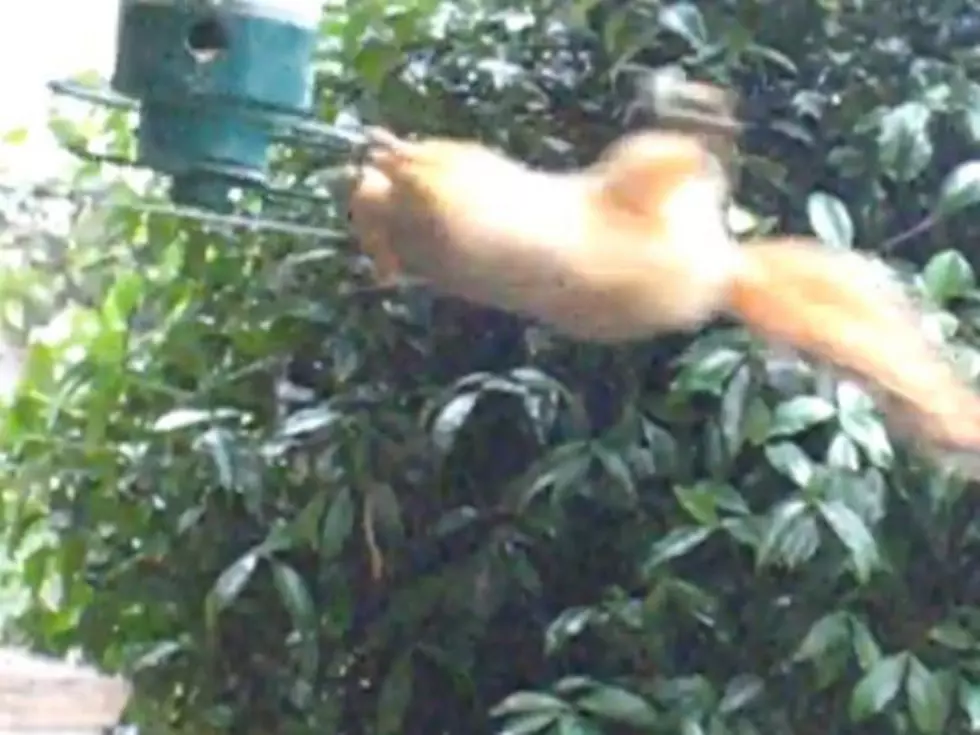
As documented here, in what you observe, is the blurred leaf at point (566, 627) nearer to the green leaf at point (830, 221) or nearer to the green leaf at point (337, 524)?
the green leaf at point (337, 524)

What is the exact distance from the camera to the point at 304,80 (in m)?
1.19

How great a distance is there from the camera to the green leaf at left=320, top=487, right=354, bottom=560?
152cm

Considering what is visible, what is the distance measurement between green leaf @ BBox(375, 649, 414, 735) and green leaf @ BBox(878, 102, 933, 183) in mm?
514

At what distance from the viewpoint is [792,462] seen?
1.36 metres

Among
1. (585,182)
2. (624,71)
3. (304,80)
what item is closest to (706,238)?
(585,182)

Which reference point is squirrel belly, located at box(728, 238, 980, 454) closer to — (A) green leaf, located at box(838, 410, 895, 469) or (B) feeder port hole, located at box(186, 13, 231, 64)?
(B) feeder port hole, located at box(186, 13, 231, 64)

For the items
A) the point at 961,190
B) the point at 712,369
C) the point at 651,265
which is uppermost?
the point at 651,265

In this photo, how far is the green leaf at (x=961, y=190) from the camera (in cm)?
140

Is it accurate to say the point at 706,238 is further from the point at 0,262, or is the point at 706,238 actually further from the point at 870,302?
the point at 0,262

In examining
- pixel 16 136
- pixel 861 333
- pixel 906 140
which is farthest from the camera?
pixel 16 136

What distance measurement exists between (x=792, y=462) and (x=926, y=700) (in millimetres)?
177

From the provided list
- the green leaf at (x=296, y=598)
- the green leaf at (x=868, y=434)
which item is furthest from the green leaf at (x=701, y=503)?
the green leaf at (x=296, y=598)

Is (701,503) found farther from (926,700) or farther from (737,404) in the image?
Result: (926,700)

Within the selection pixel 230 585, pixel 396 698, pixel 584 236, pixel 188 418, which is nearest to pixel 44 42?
pixel 188 418
